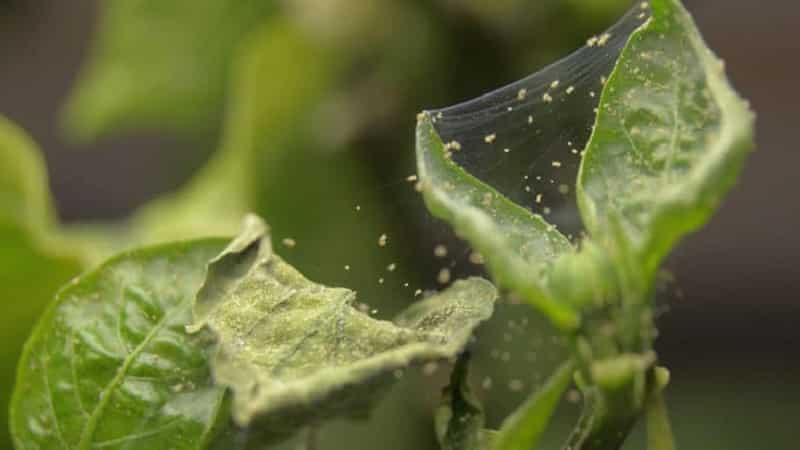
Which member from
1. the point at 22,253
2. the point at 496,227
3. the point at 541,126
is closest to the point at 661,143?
the point at 496,227

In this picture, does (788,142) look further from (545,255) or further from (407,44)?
(545,255)

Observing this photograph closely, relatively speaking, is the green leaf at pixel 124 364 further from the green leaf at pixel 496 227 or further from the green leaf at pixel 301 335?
the green leaf at pixel 496 227

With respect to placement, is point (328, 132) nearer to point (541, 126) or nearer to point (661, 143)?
point (541, 126)

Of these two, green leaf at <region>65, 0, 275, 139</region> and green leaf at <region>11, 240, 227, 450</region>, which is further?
green leaf at <region>65, 0, 275, 139</region>

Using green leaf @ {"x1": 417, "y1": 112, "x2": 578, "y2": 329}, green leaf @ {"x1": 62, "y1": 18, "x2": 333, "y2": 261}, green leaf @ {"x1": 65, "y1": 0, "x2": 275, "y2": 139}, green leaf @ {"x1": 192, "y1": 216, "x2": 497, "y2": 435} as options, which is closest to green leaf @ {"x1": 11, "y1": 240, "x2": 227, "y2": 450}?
green leaf @ {"x1": 192, "y1": 216, "x2": 497, "y2": 435}

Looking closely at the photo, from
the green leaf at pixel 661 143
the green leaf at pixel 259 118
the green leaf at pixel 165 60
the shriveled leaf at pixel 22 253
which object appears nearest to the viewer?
the green leaf at pixel 661 143

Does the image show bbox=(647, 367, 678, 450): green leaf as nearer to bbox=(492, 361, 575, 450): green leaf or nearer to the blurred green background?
bbox=(492, 361, 575, 450): green leaf

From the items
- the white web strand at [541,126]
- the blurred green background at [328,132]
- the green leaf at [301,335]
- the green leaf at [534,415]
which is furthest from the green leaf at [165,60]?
the green leaf at [534,415]
